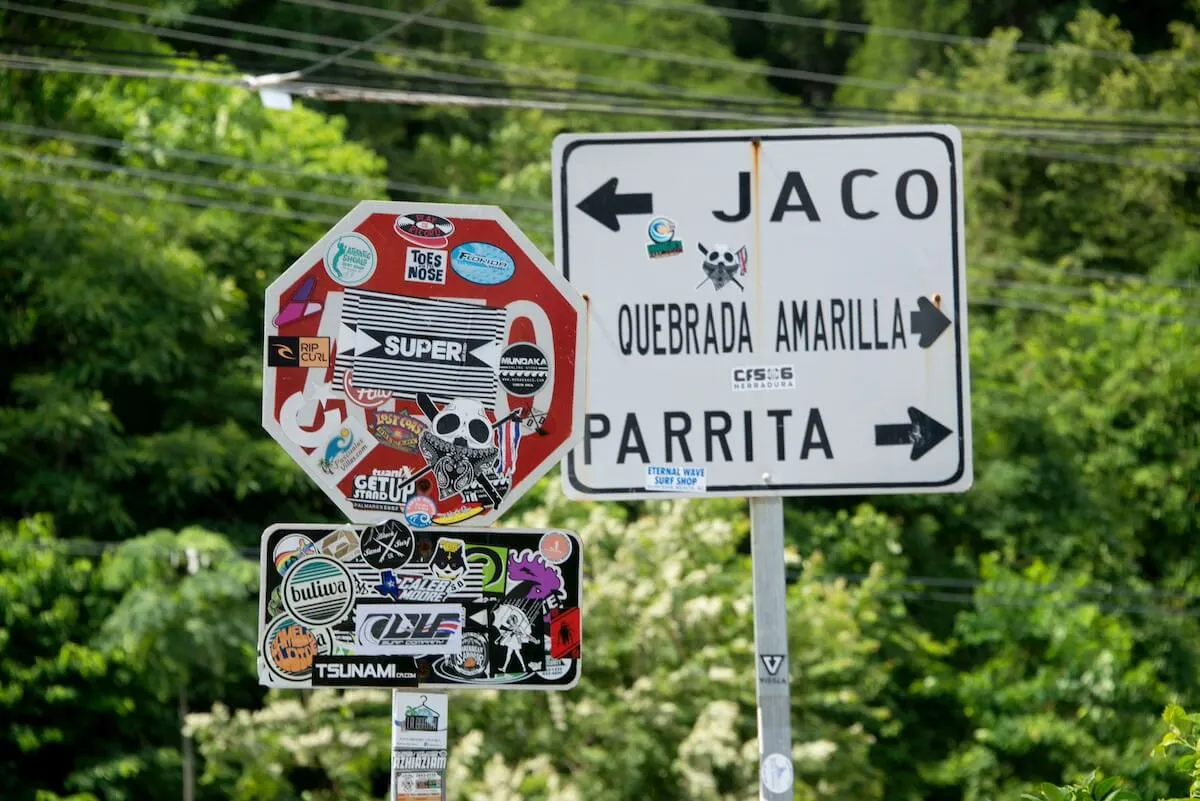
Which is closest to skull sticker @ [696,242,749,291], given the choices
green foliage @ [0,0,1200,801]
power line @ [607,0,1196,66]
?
green foliage @ [0,0,1200,801]

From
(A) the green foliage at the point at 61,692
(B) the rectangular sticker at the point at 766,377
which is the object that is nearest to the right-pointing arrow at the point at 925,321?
(B) the rectangular sticker at the point at 766,377

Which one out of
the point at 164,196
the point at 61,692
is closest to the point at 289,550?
the point at 61,692

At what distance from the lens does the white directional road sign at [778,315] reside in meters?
2.94

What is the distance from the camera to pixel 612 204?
301 cm

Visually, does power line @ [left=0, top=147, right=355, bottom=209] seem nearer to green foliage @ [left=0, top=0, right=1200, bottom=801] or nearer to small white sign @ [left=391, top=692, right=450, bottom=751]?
green foliage @ [left=0, top=0, right=1200, bottom=801]

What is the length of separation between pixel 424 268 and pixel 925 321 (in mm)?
969

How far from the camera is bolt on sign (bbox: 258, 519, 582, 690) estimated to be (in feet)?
7.84

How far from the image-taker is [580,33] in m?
43.1

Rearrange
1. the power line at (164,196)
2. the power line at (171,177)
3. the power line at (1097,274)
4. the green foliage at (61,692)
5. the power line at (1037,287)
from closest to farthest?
the green foliage at (61,692)
the power line at (164,196)
the power line at (171,177)
the power line at (1037,287)
the power line at (1097,274)

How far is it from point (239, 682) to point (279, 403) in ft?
47.3

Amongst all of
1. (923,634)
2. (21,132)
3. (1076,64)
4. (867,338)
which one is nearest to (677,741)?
(923,634)

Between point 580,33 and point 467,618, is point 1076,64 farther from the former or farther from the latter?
point 467,618

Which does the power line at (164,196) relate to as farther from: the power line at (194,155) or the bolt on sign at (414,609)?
the bolt on sign at (414,609)

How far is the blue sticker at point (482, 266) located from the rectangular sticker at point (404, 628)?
49cm
